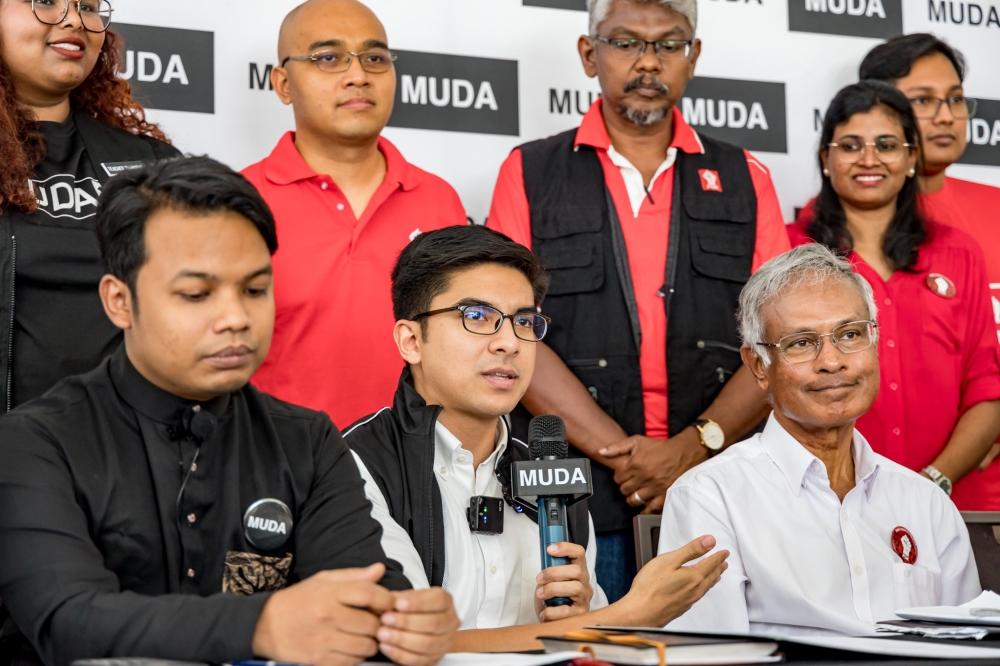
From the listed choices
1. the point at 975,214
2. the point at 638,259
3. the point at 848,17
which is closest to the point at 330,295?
the point at 638,259

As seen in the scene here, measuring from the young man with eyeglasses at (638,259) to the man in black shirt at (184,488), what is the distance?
4.14 ft

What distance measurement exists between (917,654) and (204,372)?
1085 millimetres

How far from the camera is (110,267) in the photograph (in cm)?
180

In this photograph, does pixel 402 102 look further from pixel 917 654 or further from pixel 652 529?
pixel 917 654

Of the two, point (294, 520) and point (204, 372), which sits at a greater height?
point (204, 372)

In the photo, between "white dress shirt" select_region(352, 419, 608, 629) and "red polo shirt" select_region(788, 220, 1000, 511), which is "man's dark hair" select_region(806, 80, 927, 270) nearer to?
"red polo shirt" select_region(788, 220, 1000, 511)

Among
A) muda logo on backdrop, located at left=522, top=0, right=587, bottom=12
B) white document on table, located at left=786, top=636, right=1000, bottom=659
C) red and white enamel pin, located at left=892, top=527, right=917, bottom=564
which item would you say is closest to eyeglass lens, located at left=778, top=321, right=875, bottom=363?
red and white enamel pin, located at left=892, top=527, right=917, bottom=564

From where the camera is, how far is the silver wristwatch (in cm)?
310

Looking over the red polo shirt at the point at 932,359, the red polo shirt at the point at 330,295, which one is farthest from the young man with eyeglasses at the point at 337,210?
the red polo shirt at the point at 932,359

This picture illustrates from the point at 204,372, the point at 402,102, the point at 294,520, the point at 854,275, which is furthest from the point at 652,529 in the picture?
the point at 402,102

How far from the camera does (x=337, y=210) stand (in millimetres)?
3127

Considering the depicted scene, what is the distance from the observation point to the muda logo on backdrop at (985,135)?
4402 mm

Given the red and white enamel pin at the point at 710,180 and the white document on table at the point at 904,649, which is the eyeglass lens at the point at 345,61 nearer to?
the red and white enamel pin at the point at 710,180

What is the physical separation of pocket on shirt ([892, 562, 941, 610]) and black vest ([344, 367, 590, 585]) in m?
0.73
